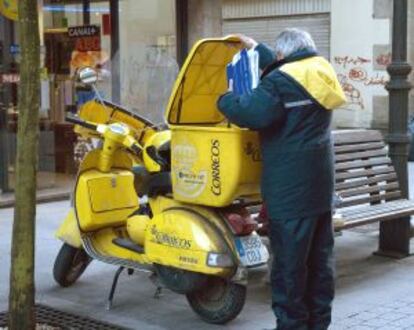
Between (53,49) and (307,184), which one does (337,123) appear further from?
(307,184)

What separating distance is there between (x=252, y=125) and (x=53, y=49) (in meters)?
6.96

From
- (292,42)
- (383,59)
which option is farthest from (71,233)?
(383,59)

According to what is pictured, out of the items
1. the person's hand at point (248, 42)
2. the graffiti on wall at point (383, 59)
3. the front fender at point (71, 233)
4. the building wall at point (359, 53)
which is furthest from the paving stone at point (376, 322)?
the graffiti on wall at point (383, 59)

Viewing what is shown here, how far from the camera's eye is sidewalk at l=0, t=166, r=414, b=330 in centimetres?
529

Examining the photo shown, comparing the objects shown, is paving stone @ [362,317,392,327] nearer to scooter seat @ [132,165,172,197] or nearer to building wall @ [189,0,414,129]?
scooter seat @ [132,165,172,197]

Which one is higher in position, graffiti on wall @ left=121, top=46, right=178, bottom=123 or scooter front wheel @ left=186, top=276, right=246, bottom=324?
graffiti on wall @ left=121, top=46, right=178, bottom=123

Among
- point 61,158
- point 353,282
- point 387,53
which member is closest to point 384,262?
point 353,282

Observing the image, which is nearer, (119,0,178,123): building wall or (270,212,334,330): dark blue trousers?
(270,212,334,330): dark blue trousers

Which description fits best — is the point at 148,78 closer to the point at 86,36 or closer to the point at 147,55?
the point at 147,55

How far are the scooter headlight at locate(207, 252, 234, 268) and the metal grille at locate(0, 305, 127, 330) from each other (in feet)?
2.43

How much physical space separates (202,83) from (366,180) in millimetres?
2032

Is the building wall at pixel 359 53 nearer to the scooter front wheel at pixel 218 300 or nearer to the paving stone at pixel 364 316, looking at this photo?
the paving stone at pixel 364 316

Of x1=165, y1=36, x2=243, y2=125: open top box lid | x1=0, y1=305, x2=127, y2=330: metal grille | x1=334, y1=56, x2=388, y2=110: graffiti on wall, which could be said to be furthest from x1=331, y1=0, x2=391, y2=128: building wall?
x1=0, y1=305, x2=127, y2=330: metal grille

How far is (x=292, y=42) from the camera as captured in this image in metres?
4.66
